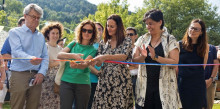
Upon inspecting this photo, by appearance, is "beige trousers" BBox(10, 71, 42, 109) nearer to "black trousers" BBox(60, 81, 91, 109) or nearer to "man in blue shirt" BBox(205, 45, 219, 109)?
"black trousers" BBox(60, 81, 91, 109)

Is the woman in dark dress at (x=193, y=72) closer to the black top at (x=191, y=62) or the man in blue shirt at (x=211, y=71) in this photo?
the black top at (x=191, y=62)

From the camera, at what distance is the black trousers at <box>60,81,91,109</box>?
165 inches

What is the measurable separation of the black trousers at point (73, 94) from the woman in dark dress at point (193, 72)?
164 centimetres

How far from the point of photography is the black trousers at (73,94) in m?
4.19

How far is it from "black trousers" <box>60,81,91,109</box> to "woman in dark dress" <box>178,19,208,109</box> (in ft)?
5.37

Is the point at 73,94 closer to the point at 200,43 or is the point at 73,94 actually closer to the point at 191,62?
the point at 191,62

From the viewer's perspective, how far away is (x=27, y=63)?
4.10m

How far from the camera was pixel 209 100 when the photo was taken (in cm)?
581

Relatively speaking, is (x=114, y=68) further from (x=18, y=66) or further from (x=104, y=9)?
(x=104, y=9)

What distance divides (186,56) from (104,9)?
2176cm

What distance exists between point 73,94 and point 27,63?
3.04 ft

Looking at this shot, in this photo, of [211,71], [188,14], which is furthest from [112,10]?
[188,14]

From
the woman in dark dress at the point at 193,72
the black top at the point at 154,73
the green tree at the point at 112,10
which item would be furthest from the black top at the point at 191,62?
the green tree at the point at 112,10

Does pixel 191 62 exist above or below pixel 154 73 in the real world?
above
